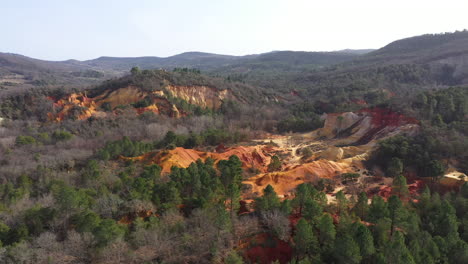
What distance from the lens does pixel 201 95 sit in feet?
272

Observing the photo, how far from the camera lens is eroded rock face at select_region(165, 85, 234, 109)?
79.5 meters

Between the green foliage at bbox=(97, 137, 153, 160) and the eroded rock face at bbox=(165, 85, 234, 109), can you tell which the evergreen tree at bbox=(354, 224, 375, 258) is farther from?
the eroded rock face at bbox=(165, 85, 234, 109)

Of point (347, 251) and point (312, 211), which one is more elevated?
point (312, 211)

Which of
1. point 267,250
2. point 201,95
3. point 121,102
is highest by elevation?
point 201,95

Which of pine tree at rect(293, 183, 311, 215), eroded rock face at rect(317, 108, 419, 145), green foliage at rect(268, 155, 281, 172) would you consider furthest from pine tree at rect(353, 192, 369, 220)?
eroded rock face at rect(317, 108, 419, 145)

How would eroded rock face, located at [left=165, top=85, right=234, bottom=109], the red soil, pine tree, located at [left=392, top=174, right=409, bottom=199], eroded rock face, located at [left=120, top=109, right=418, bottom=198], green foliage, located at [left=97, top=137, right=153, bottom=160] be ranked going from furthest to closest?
1. eroded rock face, located at [left=165, top=85, right=234, bottom=109]
2. green foliage, located at [left=97, top=137, right=153, bottom=160]
3. eroded rock face, located at [left=120, top=109, right=418, bottom=198]
4. pine tree, located at [left=392, top=174, right=409, bottom=199]
5. the red soil

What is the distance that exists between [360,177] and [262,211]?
19.1m

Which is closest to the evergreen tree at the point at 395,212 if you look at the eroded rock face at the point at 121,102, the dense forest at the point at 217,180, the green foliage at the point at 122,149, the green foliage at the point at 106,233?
the dense forest at the point at 217,180

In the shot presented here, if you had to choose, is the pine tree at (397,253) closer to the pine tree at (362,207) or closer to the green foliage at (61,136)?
the pine tree at (362,207)

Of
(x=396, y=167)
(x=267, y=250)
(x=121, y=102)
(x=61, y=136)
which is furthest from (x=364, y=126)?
(x=121, y=102)

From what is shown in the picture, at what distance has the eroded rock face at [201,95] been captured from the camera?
79.5 metres

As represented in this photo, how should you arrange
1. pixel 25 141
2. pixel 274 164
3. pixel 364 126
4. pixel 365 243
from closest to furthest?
pixel 365 243 → pixel 274 164 → pixel 25 141 → pixel 364 126

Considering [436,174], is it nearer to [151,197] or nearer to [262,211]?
[262,211]

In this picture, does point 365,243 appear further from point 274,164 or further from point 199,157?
point 199,157
